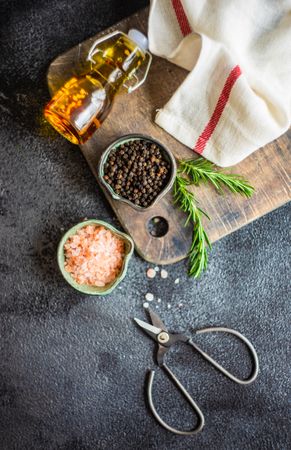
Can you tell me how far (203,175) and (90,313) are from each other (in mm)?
527

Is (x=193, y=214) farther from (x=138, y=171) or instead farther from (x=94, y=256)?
(x=94, y=256)

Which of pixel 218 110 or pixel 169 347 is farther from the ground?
pixel 218 110

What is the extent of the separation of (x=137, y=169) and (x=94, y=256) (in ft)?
0.86

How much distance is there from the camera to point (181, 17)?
1435 mm

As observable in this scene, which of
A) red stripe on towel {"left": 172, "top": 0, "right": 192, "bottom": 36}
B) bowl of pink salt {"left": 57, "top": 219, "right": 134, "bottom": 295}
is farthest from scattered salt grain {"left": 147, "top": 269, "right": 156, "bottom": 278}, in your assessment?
red stripe on towel {"left": 172, "top": 0, "right": 192, "bottom": 36}

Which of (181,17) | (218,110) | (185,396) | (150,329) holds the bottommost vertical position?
(185,396)

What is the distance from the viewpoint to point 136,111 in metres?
1.48

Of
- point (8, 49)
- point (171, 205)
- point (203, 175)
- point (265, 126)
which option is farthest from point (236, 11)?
point (8, 49)

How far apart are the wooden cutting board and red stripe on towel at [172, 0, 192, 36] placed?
10 cm

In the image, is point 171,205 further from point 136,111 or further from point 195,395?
point 195,395

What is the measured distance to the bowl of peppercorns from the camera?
4.62 ft

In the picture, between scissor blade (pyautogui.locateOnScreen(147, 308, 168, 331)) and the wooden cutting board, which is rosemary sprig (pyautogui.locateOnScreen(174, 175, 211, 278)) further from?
scissor blade (pyautogui.locateOnScreen(147, 308, 168, 331))

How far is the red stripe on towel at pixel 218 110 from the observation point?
4.57ft

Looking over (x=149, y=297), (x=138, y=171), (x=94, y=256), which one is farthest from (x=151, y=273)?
(x=138, y=171)
